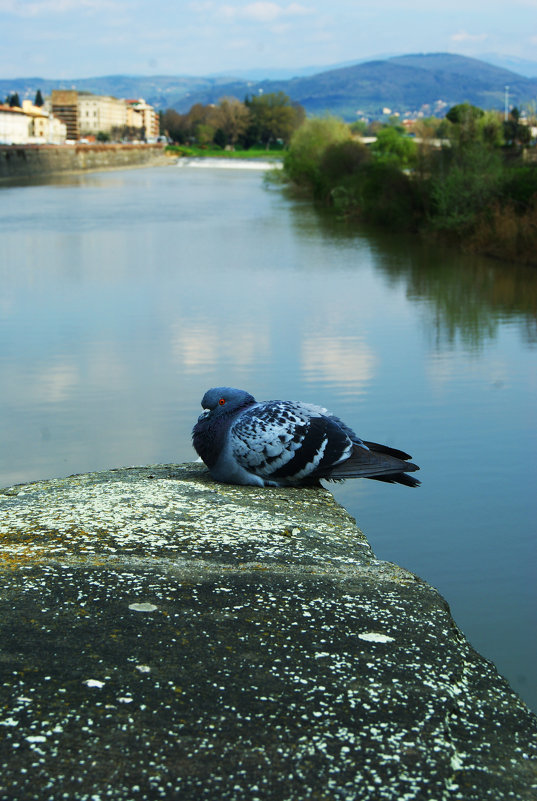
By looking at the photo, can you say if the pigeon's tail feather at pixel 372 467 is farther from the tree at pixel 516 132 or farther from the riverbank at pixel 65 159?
the riverbank at pixel 65 159

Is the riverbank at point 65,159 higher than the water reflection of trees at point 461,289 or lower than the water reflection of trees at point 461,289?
higher

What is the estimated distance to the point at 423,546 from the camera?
24.2ft

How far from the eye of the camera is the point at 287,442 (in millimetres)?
5699

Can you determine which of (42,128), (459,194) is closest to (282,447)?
(459,194)

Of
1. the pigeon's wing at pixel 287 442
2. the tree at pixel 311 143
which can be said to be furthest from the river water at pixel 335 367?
the tree at pixel 311 143

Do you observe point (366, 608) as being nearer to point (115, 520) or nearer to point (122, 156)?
point (115, 520)

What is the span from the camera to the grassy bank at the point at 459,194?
26.5 meters

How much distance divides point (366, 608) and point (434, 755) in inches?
41.6

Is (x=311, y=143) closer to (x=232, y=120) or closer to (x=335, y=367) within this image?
(x=335, y=367)

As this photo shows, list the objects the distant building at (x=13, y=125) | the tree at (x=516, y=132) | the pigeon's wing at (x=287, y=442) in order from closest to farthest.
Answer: the pigeon's wing at (x=287, y=442) → the tree at (x=516, y=132) → the distant building at (x=13, y=125)

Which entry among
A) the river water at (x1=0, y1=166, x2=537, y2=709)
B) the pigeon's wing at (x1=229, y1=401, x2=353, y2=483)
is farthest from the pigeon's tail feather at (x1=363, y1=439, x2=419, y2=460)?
the river water at (x1=0, y1=166, x2=537, y2=709)

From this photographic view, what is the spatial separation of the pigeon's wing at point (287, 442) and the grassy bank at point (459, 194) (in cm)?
2035

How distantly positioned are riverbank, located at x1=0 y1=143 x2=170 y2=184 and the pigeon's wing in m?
77.3

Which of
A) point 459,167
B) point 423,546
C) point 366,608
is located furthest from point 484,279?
point 366,608
